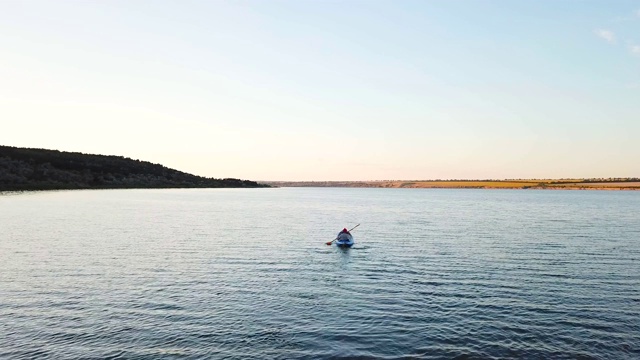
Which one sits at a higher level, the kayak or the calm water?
the kayak

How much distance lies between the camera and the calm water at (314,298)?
74.7ft

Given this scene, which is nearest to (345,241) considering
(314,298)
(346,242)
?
(346,242)

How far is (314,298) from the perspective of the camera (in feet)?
106

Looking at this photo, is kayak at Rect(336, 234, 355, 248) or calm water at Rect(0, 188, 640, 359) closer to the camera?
calm water at Rect(0, 188, 640, 359)

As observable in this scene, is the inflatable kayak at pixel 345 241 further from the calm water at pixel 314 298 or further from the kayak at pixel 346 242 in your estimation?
the calm water at pixel 314 298

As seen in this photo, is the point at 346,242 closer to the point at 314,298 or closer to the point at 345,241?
the point at 345,241

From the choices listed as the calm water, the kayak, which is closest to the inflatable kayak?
the kayak

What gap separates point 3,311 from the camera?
90.9 ft

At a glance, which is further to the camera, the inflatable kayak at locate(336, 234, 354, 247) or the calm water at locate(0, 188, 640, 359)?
the inflatable kayak at locate(336, 234, 354, 247)

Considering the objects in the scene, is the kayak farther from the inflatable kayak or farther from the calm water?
the calm water

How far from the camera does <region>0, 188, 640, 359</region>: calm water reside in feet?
74.7

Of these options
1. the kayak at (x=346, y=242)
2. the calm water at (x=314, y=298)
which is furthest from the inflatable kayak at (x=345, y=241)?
the calm water at (x=314, y=298)

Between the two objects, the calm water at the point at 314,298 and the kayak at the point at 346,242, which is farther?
the kayak at the point at 346,242

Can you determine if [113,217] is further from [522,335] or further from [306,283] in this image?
[522,335]
